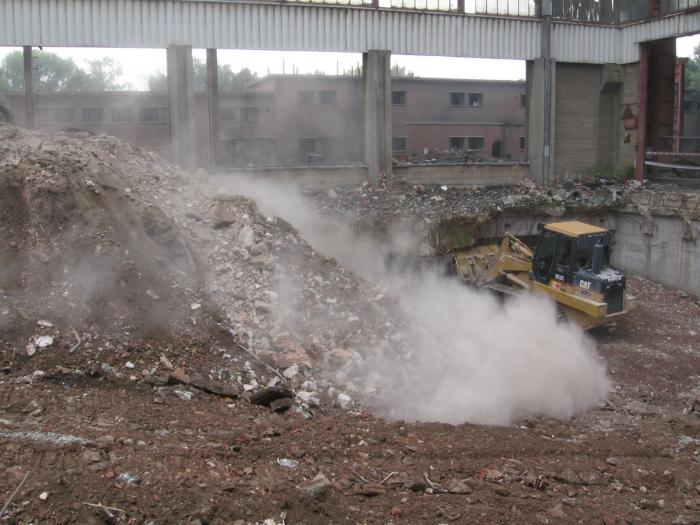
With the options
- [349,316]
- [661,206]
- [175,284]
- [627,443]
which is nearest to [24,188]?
[175,284]

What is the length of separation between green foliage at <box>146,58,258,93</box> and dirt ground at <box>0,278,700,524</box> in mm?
18261

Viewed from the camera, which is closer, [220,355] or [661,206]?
[220,355]

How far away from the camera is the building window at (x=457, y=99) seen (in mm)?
32938

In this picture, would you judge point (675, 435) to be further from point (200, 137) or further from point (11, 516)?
point (200, 137)

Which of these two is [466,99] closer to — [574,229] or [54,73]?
[574,229]

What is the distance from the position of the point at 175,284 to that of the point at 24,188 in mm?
2652

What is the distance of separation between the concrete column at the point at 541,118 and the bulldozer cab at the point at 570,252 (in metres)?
7.57

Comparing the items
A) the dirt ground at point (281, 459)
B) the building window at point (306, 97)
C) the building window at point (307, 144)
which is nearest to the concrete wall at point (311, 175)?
the dirt ground at point (281, 459)

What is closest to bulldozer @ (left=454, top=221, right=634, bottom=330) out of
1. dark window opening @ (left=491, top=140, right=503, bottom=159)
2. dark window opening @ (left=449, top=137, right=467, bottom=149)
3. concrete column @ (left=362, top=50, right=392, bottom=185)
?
concrete column @ (left=362, top=50, right=392, bottom=185)

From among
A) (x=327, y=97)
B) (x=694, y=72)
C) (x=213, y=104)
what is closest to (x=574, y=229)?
(x=213, y=104)

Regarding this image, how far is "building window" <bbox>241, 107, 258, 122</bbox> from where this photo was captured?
28.6m

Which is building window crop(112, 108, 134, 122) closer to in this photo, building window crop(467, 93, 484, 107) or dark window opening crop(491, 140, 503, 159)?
building window crop(467, 93, 484, 107)

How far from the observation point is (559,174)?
2041 centimetres

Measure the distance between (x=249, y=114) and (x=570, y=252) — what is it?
1940cm
